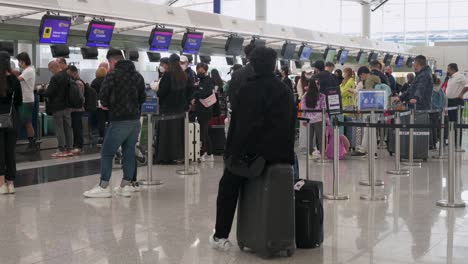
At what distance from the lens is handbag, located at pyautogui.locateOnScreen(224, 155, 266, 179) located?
15.1ft

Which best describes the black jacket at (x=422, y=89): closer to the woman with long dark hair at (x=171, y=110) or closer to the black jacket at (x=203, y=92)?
the black jacket at (x=203, y=92)

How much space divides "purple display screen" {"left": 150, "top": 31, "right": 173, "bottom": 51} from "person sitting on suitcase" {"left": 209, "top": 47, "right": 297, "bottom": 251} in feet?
31.5

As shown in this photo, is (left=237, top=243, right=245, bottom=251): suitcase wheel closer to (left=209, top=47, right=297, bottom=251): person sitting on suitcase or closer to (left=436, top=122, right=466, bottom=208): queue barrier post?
(left=209, top=47, right=297, bottom=251): person sitting on suitcase

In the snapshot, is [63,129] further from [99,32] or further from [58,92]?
[99,32]

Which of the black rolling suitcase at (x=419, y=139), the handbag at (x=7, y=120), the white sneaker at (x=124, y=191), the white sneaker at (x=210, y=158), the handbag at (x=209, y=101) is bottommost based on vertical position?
the white sneaker at (x=124, y=191)

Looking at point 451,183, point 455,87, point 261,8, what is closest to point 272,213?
point 451,183

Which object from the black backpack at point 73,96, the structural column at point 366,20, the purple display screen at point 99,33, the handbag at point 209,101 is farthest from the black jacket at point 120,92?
the structural column at point 366,20

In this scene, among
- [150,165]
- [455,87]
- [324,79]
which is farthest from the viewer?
[455,87]

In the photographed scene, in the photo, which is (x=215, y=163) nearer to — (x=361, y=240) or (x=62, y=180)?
(x=62, y=180)

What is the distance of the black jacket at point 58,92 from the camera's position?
35.5ft

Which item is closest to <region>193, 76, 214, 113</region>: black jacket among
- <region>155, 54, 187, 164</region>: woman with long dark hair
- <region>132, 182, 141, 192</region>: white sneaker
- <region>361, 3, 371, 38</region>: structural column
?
<region>155, 54, 187, 164</region>: woman with long dark hair

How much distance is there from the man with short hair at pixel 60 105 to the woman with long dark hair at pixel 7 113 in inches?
138

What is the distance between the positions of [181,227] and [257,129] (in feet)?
4.71

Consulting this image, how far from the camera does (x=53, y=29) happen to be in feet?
39.1
